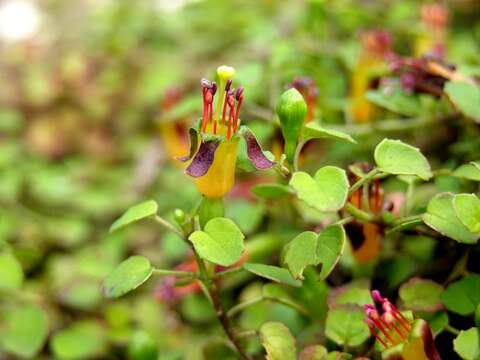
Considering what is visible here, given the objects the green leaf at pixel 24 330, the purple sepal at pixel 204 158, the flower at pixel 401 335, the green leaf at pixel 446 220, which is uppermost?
the purple sepal at pixel 204 158

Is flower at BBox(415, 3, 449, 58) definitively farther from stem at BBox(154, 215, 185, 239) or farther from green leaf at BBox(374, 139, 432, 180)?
stem at BBox(154, 215, 185, 239)

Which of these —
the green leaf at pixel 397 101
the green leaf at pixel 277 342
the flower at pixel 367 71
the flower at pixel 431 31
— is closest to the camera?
the green leaf at pixel 277 342

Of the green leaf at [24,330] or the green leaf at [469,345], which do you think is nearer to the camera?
the green leaf at [469,345]

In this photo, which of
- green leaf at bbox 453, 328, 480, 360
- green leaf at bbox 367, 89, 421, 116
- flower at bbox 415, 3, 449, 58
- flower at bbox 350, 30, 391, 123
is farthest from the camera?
flower at bbox 415, 3, 449, 58

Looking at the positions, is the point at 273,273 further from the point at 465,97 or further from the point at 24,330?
the point at 24,330

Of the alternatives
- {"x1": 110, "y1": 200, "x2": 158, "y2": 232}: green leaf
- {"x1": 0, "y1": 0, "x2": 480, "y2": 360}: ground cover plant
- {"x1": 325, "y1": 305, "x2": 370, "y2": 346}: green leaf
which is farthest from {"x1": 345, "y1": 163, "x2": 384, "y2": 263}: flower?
{"x1": 110, "y1": 200, "x2": 158, "y2": 232}: green leaf

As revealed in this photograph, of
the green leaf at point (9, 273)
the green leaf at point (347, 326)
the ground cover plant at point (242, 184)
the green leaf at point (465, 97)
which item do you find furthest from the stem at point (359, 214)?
A: the green leaf at point (9, 273)

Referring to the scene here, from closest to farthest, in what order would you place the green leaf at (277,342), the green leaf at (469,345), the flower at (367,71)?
the green leaf at (469,345) < the green leaf at (277,342) < the flower at (367,71)

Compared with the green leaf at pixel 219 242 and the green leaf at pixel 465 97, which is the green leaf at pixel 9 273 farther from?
the green leaf at pixel 465 97
